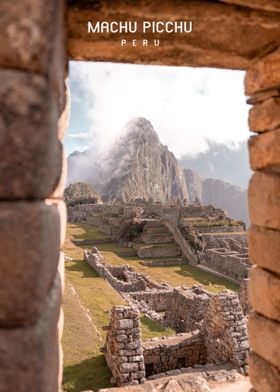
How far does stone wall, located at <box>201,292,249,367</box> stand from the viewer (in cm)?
895

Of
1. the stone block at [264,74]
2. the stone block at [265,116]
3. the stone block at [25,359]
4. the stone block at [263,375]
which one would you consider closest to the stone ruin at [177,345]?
the stone block at [263,375]

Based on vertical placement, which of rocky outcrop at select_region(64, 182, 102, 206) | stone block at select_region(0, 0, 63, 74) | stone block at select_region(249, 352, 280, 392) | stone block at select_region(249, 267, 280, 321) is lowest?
stone block at select_region(249, 352, 280, 392)

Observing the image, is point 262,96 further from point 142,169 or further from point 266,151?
point 142,169

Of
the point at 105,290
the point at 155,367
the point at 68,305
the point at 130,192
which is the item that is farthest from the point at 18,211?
the point at 130,192

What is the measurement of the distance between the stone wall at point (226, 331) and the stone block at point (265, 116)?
23.3ft

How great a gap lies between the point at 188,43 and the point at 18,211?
6.14 feet

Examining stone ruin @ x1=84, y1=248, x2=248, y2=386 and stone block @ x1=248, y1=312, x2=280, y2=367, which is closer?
stone block @ x1=248, y1=312, x2=280, y2=367

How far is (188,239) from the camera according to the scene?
37625 millimetres

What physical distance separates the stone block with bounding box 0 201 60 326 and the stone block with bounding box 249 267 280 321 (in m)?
2.06

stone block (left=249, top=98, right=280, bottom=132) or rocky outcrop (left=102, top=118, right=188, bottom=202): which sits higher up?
rocky outcrop (left=102, top=118, right=188, bottom=202)

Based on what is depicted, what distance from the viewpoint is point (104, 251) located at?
3519cm

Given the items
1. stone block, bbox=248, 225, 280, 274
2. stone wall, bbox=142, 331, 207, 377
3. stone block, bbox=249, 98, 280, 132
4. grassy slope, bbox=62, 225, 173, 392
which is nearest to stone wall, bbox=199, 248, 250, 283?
grassy slope, bbox=62, 225, 173, 392

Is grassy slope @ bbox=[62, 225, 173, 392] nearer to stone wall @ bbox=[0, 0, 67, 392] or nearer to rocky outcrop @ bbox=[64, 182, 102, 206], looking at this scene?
stone wall @ bbox=[0, 0, 67, 392]

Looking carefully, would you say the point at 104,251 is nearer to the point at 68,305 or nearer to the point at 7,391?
the point at 68,305
